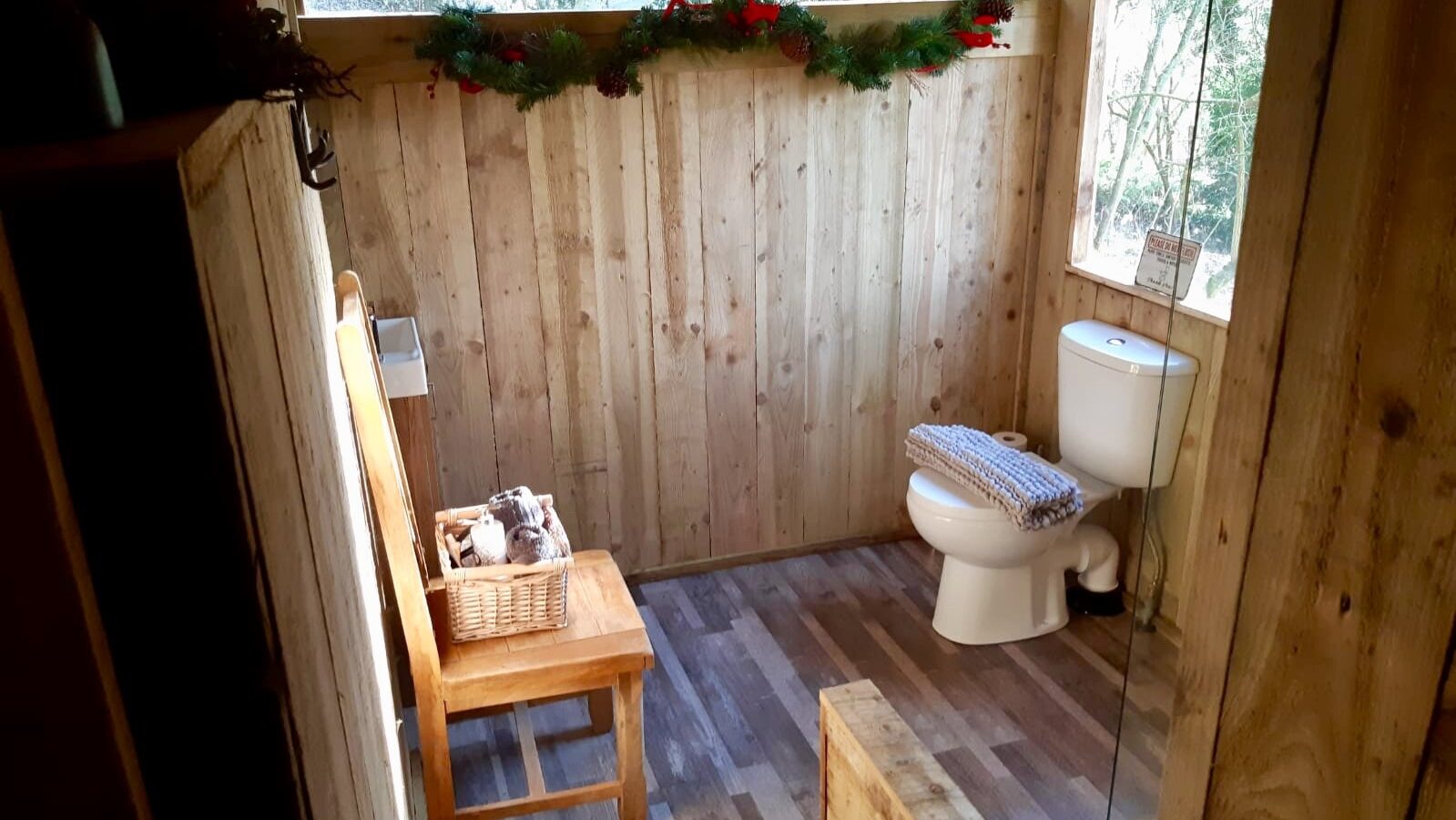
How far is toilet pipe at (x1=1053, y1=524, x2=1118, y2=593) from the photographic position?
3.07 m

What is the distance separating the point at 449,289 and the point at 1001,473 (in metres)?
1.54

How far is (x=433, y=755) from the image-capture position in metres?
2.05

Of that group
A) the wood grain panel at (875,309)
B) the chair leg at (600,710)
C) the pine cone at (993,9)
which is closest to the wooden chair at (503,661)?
the chair leg at (600,710)

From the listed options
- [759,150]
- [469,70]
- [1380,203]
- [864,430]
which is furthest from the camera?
[864,430]

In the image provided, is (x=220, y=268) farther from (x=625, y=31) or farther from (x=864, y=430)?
(x=864, y=430)

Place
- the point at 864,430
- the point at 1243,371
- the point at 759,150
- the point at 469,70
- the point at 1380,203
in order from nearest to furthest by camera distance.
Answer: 1. the point at 1380,203
2. the point at 1243,371
3. the point at 469,70
4. the point at 759,150
5. the point at 864,430

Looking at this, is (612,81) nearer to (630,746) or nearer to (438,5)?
(438,5)

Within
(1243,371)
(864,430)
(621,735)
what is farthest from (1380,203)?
(864,430)

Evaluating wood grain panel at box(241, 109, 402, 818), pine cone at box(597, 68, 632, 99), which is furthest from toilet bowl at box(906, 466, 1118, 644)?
wood grain panel at box(241, 109, 402, 818)

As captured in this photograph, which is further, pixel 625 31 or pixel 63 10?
pixel 625 31

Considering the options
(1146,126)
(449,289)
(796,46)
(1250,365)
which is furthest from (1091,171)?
(1250,365)

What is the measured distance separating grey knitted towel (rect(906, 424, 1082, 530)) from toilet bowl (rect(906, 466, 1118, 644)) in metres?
0.03

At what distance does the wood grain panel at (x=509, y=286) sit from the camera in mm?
2816

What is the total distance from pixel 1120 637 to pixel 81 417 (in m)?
3.00
